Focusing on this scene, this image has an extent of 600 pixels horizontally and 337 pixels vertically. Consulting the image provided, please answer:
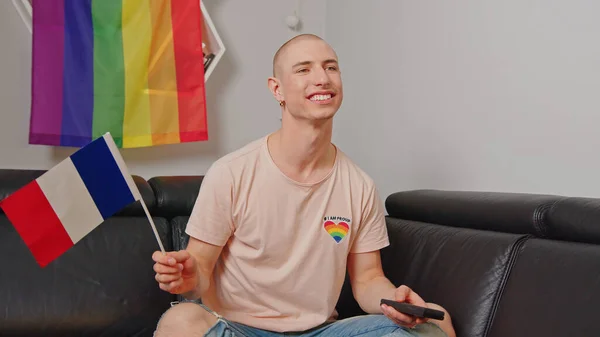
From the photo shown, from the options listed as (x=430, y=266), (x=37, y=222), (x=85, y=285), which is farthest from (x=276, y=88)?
(x=85, y=285)

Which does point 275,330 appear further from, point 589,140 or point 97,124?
point 97,124

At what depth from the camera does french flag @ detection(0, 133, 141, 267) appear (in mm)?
1267

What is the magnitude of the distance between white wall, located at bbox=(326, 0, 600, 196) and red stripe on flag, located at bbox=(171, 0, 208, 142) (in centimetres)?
60

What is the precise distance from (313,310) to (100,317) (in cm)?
66

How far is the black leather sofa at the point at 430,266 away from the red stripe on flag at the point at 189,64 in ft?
1.09

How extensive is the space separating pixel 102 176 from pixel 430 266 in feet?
2.61

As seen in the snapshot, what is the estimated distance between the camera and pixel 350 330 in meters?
1.47

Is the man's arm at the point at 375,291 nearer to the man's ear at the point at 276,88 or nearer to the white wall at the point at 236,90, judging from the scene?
the man's ear at the point at 276,88

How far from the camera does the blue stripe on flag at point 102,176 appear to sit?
1.32m

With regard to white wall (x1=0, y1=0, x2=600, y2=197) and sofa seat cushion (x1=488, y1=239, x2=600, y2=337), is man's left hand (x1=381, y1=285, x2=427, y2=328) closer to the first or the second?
sofa seat cushion (x1=488, y1=239, x2=600, y2=337)

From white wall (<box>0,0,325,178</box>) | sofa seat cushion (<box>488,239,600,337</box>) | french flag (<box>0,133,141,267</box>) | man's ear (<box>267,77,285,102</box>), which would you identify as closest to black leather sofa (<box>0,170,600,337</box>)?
sofa seat cushion (<box>488,239,600,337</box>)

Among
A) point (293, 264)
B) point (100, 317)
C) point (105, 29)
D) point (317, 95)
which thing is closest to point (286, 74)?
point (317, 95)

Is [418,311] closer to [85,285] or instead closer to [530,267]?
[530,267]

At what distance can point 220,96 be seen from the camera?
108 inches
